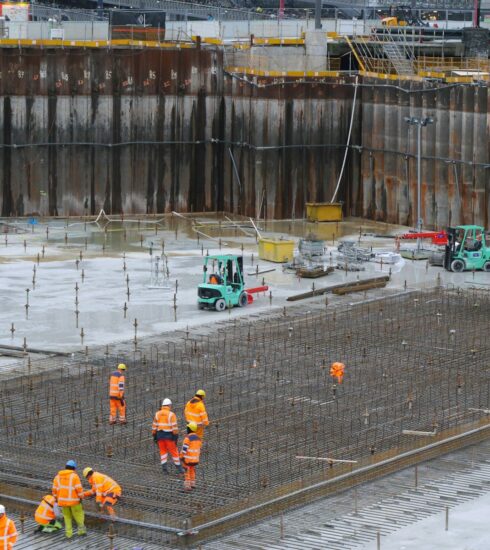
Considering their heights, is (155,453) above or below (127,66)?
below

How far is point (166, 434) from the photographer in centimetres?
3036

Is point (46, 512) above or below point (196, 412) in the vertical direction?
below

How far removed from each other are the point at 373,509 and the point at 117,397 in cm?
695

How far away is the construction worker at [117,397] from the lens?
33.7 m

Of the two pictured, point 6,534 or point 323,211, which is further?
point 323,211

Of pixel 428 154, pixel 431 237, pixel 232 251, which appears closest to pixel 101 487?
pixel 232 251

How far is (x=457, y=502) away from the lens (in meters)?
29.5

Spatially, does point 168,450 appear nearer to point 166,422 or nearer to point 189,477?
point 166,422

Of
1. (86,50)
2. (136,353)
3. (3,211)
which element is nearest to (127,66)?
(86,50)

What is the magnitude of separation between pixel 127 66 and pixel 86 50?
1.74 m

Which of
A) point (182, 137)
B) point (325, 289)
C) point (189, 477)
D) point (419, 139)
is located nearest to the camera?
point (189, 477)

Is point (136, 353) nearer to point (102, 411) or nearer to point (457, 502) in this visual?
point (102, 411)

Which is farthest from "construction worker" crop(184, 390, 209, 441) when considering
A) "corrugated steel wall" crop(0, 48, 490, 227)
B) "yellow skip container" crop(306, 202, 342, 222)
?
"yellow skip container" crop(306, 202, 342, 222)

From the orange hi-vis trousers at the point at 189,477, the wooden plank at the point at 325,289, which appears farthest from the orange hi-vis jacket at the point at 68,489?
the wooden plank at the point at 325,289
